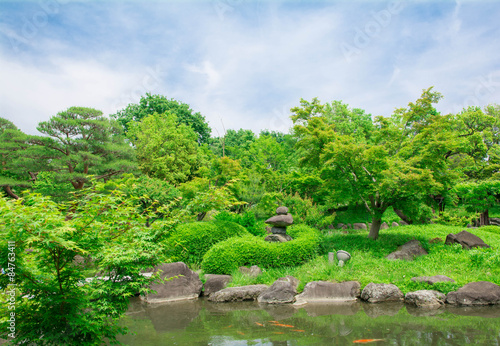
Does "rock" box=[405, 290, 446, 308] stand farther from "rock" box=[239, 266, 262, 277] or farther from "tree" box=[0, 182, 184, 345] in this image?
"tree" box=[0, 182, 184, 345]

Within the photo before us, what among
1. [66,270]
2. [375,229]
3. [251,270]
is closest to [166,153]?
[251,270]

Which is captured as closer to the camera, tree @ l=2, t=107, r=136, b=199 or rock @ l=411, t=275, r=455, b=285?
rock @ l=411, t=275, r=455, b=285

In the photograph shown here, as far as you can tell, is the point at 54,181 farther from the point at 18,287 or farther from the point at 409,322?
Result: the point at 409,322

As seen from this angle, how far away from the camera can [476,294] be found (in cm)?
606

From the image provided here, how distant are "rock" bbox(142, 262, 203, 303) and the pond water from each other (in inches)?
23.2

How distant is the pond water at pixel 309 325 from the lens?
14.6 feet

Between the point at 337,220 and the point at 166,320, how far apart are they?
46.4ft

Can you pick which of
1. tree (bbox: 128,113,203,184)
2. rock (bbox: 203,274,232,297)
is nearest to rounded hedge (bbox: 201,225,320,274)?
rock (bbox: 203,274,232,297)

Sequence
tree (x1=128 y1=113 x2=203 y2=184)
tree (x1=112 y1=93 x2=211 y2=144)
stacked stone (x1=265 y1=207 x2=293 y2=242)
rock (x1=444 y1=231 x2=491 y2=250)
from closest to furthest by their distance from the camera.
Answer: rock (x1=444 y1=231 x2=491 y2=250)
stacked stone (x1=265 y1=207 x2=293 y2=242)
tree (x1=128 y1=113 x2=203 y2=184)
tree (x1=112 y1=93 x2=211 y2=144)

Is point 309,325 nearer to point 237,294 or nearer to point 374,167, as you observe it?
point 237,294

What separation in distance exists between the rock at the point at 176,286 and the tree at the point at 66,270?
3851 mm

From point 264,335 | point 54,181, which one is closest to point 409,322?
point 264,335

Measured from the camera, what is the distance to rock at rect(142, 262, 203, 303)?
7352mm

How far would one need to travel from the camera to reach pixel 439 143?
28.5 feet
